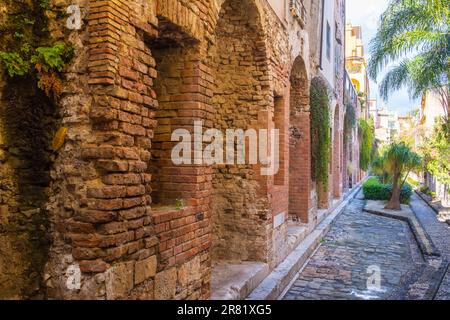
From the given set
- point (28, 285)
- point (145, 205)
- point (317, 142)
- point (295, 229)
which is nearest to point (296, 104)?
point (317, 142)

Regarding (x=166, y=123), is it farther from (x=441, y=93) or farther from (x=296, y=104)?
(x=441, y=93)

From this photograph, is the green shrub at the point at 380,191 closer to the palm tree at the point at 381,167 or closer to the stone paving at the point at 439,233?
the palm tree at the point at 381,167

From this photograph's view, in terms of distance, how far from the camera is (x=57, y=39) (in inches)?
120

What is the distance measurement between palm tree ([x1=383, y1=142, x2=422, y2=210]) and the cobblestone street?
10.7 feet

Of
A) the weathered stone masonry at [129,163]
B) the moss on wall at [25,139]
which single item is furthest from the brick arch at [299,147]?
the moss on wall at [25,139]

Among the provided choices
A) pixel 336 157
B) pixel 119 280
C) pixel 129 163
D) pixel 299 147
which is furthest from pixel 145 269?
pixel 336 157

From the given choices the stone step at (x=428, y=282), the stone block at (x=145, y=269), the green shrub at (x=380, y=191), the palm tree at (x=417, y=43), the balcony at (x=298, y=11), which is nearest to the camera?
the stone block at (x=145, y=269)

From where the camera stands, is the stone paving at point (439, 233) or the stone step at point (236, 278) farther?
the stone paving at point (439, 233)

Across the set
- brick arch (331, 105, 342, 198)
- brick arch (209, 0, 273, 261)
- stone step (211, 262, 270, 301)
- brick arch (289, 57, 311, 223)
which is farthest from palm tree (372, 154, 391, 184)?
stone step (211, 262, 270, 301)

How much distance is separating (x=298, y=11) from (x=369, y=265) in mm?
5658

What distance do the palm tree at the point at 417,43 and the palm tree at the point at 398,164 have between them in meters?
2.56

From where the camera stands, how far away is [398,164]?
1695cm

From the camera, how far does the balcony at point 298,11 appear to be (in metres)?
8.54

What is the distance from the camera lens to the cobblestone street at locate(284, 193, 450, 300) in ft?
21.9
